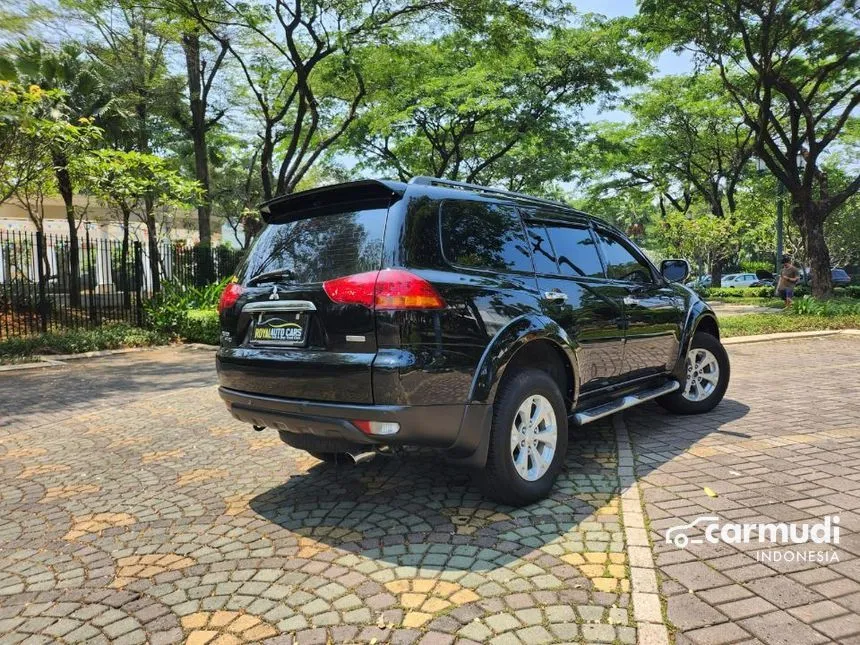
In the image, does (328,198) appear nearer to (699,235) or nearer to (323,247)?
(323,247)

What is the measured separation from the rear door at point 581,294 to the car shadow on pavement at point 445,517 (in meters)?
0.77

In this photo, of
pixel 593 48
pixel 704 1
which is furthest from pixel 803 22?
pixel 593 48

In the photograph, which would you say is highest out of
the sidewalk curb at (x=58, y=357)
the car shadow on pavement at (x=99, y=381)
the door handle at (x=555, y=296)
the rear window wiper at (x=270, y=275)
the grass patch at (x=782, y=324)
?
the rear window wiper at (x=270, y=275)

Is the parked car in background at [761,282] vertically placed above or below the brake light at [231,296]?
above

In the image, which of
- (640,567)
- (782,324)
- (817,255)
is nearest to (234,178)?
(817,255)

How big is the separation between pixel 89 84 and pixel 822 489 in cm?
1884

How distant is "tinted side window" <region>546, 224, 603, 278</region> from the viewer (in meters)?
4.29

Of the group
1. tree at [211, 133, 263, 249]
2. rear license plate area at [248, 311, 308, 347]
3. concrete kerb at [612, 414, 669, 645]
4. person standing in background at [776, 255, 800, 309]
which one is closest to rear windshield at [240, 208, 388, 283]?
rear license plate area at [248, 311, 308, 347]

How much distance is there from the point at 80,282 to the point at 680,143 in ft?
84.9

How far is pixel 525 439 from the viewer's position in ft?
11.8

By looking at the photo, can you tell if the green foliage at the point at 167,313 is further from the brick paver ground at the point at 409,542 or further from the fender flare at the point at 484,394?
the fender flare at the point at 484,394

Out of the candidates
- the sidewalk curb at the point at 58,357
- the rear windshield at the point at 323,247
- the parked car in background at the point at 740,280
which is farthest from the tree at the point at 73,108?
the parked car in background at the point at 740,280

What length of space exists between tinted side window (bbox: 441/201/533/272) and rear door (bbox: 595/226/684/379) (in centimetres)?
117

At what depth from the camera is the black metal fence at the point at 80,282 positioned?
1318 cm
